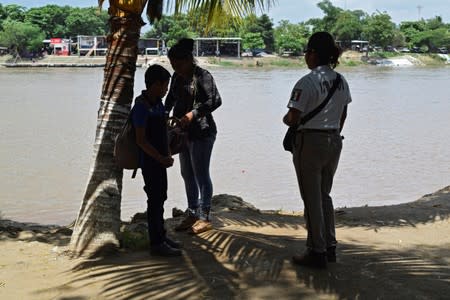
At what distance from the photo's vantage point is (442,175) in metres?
13.9

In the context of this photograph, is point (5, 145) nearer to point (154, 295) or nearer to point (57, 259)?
point (57, 259)

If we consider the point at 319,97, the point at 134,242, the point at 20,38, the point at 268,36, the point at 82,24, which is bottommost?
the point at 134,242

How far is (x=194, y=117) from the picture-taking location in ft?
15.6

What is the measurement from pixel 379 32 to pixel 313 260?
10599 cm

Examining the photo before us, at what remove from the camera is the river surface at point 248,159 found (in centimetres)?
1106

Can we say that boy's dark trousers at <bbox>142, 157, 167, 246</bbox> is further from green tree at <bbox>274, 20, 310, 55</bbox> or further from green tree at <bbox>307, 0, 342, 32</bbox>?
green tree at <bbox>307, 0, 342, 32</bbox>

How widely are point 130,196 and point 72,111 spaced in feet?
54.9

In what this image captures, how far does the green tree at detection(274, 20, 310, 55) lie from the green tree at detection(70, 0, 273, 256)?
8905 cm

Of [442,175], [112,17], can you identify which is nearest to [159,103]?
[112,17]

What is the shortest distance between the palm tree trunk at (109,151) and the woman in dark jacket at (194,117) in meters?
0.40

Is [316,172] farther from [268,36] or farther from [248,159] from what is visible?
[268,36]

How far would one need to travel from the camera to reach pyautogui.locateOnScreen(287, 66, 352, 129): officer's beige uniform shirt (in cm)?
378

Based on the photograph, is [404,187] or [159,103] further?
[404,187]

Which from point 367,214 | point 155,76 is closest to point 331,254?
point 155,76
